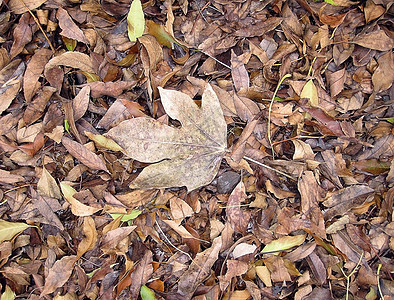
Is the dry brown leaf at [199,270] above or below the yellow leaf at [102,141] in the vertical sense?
below

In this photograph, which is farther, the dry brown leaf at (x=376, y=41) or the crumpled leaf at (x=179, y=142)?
the dry brown leaf at (x=376, y=41)

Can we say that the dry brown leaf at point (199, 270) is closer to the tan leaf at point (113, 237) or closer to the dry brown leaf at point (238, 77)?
the tan leaf at point (113, 237)

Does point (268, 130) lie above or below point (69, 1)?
below

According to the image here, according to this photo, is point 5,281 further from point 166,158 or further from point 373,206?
point 373,206

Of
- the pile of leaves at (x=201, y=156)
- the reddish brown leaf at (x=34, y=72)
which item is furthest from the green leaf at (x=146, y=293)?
the reddish brown leaf at (x=34, y=72)

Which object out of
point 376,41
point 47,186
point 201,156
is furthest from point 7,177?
point 376,41

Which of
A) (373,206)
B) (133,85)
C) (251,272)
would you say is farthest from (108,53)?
(373,206)

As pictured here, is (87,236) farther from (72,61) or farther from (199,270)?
(72,61)
